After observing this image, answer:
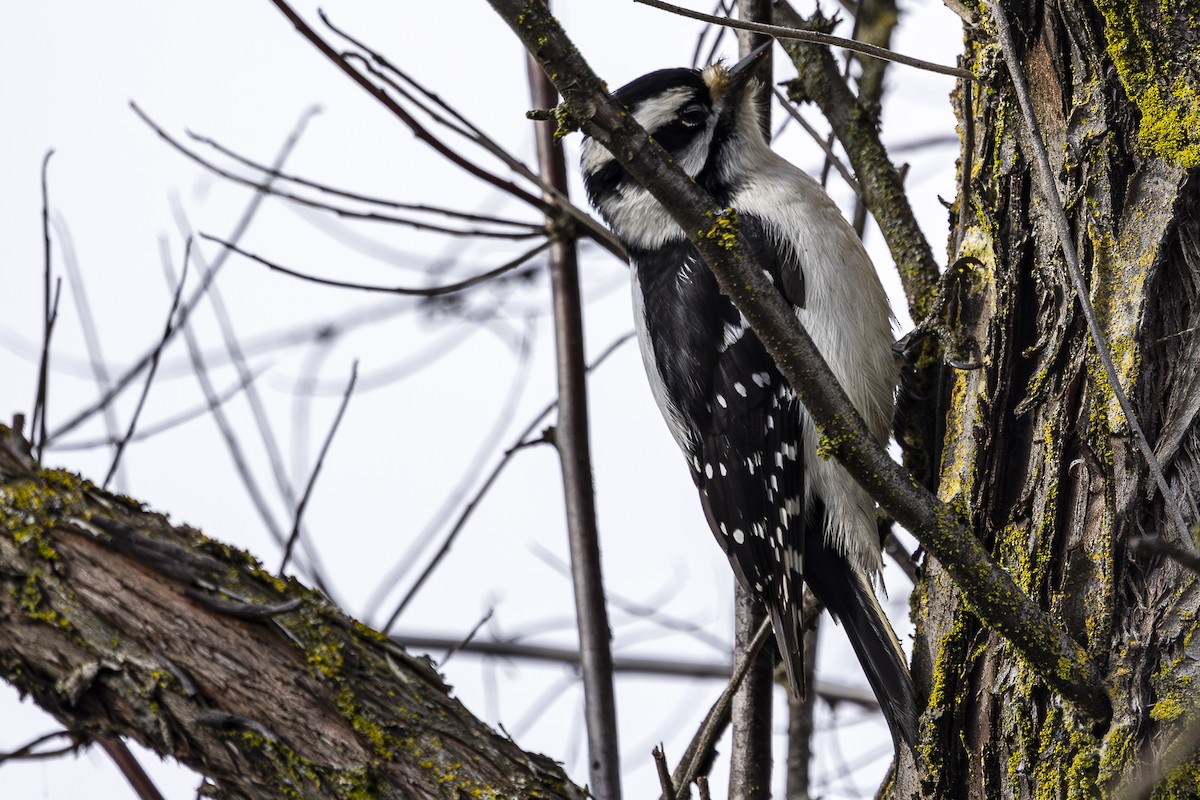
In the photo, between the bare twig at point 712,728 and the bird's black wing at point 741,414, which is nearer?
the bare twig at point 712,728

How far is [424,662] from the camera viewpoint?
2053mm

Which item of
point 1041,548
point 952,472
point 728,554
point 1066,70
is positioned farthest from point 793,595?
point 1066,70

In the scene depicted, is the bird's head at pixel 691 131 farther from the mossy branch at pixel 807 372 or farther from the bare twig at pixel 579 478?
the mossy branch at pixel 807 372

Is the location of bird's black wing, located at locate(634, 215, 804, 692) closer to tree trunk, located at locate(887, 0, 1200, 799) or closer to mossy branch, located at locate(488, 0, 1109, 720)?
tree trunk, located at locate(887, 0, 1200, 799)

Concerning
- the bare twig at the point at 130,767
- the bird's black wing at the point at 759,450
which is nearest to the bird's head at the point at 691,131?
the bird's black wing at the point at 759,450

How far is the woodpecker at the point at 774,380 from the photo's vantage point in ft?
9.14

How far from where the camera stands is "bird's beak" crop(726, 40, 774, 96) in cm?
306

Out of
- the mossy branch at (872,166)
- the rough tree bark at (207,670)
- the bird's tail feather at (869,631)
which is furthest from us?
the mossy branch at (872,166)

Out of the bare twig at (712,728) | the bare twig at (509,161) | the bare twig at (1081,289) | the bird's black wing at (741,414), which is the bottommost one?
the bare twig at (712,728)

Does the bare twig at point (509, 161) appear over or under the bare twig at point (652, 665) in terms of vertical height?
over

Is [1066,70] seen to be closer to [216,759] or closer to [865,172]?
[865,172]

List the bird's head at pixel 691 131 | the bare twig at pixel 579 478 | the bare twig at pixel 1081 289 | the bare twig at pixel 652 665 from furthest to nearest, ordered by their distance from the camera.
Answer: the bare twig at pixel 652 665 < the bird's head at pixel 691 131 < the bare twig at pixel 579 478 < the bare twig at pixel 1081 289

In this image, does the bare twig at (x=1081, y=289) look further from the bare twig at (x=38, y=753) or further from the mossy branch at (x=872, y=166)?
the bare twig at (x=38, y=753)

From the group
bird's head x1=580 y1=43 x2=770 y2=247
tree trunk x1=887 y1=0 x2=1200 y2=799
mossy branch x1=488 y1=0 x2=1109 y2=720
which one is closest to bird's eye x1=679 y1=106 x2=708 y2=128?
bird's head x1=580 y1=43 x2=770 y2=247
